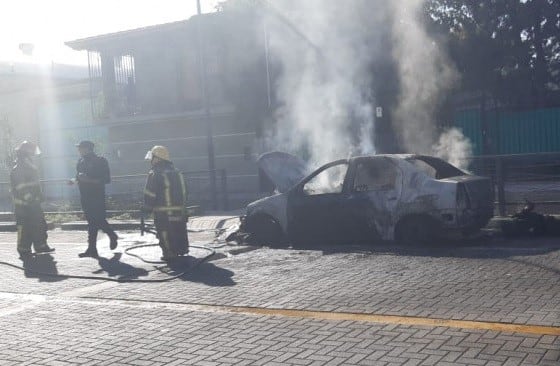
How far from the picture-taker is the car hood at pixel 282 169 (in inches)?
452

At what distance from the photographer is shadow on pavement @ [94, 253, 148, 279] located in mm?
9070

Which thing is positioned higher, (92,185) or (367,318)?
(92,185)

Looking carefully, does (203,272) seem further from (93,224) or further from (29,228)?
(29,228)

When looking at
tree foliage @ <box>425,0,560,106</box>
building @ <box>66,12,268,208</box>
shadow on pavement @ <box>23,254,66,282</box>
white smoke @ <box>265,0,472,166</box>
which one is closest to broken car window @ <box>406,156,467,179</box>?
shadow on pavement @ <box>23,254,66,282</box>

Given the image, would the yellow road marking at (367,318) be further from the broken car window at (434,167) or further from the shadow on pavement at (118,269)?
the broken car window at (434,167)

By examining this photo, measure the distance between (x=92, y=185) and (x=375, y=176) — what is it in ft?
14.2

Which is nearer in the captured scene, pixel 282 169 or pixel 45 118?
pixel 282 169

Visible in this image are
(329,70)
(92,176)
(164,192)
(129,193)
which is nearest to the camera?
(164,192)

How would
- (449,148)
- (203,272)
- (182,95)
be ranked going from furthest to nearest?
(182,95), (449,148), (203,272)

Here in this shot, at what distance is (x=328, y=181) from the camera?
1106 centimetres

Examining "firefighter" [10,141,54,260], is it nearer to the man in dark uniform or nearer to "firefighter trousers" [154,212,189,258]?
the man in dark uniform

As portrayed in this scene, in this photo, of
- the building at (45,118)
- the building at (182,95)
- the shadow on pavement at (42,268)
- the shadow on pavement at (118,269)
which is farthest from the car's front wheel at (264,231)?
the building at (45,118)

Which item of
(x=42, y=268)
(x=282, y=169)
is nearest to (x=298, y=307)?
(x=42, y=268)

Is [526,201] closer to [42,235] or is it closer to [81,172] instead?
[81,172]
